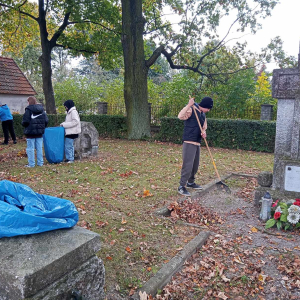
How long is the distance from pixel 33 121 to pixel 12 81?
14.1 meters

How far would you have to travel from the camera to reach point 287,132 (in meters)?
5.38

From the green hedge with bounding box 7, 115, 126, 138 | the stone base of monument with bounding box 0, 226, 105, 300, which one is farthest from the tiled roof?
the stone base of monument with bounding box 0, 226, 105, 300

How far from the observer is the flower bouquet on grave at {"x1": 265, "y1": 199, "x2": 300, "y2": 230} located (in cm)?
473

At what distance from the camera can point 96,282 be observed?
273cm

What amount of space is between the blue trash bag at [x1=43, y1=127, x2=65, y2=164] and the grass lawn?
0.94 ft

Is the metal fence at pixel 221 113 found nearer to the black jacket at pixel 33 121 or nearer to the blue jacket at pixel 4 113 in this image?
the blue jacket at pixel 4 113

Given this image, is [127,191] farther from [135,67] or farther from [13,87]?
[13,87]

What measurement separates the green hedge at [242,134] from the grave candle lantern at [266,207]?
8.00 meters

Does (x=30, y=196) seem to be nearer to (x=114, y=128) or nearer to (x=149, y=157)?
(x=149, y=157)

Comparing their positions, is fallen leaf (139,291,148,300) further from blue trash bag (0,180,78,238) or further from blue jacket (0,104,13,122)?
blue jacket (0,104,13,122)

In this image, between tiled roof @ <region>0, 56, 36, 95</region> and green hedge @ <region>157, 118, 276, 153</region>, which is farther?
tiled roof @ <region>0, 56, 36, 95</region>

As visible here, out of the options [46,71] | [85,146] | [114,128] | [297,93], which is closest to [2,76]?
[46,71]

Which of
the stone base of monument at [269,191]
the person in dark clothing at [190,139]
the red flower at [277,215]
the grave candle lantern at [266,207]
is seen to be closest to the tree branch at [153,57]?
the person in dark clothing at [190,139]

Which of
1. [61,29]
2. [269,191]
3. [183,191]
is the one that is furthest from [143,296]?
A: [61,29]
